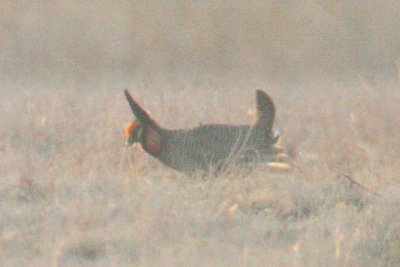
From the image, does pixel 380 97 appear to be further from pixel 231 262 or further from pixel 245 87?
pixel 231 262

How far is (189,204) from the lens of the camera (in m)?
6.39

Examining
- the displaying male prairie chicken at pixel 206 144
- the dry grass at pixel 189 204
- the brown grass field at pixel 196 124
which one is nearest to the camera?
the dry grass at pixel 189 204

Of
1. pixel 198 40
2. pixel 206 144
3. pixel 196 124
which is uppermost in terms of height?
pixel 206 144

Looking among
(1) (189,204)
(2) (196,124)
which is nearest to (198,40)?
(2) (196,124)

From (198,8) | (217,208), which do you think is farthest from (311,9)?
(217,208)

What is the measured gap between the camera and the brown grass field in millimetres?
5844

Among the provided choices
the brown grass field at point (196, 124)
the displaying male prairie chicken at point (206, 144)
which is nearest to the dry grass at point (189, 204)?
the brown grass field at point (196, 124)

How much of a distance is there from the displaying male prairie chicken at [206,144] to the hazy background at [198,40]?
6.01 m

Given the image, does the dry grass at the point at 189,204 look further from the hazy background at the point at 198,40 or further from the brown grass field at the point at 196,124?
the hazy background at the point at 198,40

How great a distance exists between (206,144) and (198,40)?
8043 millimetres

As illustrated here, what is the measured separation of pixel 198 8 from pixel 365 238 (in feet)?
37.8

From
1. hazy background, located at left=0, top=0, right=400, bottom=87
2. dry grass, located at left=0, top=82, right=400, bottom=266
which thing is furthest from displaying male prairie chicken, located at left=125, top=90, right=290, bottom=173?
hazy background, located at left=0, top=0, right=400, bottom=87

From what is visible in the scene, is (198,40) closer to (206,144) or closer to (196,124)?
(196,124)

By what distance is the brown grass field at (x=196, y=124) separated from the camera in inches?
230
